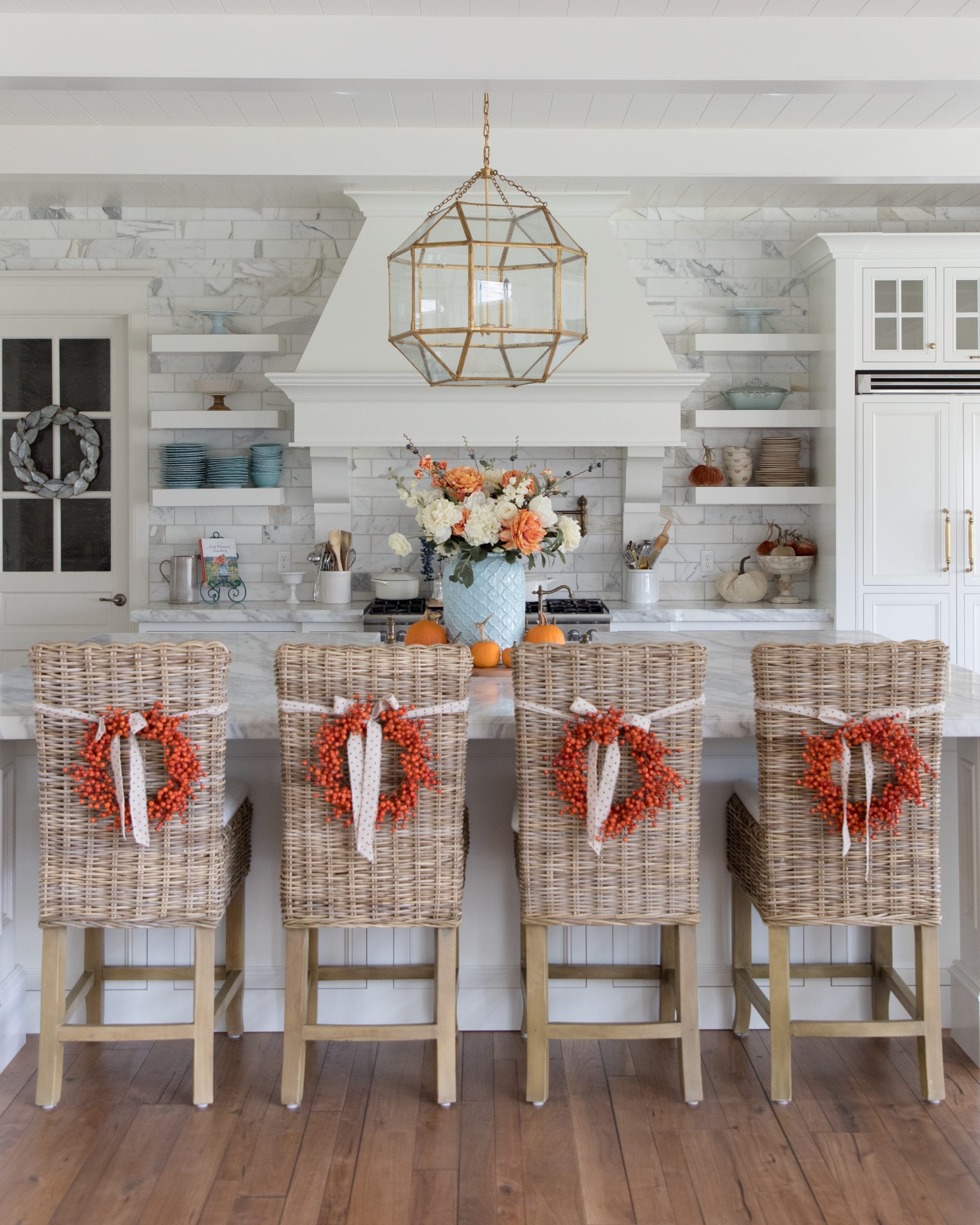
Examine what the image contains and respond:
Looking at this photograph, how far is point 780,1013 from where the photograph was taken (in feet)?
7.92

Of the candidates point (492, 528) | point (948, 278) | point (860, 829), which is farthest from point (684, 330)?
point (860, 829)

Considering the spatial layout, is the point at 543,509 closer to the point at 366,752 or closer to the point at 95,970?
the point at 366,752

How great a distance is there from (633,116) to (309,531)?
2.31 metres

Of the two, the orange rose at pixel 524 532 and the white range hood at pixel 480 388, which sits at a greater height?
the white range hood at pixel 480 388

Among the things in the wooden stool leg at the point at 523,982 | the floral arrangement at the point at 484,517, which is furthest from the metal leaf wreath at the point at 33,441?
the wooden stool leg at the point at 523,982

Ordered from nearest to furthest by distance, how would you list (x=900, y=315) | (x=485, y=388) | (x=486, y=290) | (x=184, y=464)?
(x=486, y=290) → (x=485, y=388) → (x=900, y=315) → (x=184, y=464)

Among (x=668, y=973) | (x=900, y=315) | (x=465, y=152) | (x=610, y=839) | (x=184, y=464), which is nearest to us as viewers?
(x=610, y=839)

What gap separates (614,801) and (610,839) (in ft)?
0.31

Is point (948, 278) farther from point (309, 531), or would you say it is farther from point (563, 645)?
point (563, 645)

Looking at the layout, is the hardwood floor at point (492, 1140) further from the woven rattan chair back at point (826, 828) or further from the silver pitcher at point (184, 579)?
the silver pitcher at point (184, 579)

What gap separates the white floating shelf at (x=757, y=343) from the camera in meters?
4.95

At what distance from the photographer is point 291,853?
2348mm

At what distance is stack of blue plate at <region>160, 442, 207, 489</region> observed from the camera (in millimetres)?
5062

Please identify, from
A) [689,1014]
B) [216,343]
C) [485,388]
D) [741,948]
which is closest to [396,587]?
[485,388]
